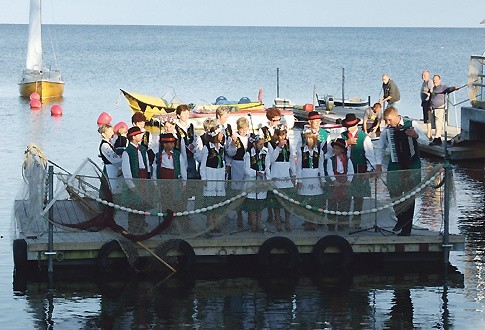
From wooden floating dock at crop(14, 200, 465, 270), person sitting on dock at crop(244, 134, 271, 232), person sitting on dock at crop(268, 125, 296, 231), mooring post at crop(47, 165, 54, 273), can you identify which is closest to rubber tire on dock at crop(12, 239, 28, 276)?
wooden floating dock at crop(14, 200, 465, 270)

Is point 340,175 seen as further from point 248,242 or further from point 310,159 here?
point 248,242

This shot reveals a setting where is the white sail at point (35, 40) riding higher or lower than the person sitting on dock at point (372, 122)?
higher

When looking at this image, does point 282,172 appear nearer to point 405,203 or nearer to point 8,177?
point 405,203

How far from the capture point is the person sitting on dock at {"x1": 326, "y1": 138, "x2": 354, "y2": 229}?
1680 cm

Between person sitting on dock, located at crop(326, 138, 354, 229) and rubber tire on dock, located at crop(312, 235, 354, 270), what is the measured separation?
Result: 45 cm

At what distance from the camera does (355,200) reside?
16.9 metres

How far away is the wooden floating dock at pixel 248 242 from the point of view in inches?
648

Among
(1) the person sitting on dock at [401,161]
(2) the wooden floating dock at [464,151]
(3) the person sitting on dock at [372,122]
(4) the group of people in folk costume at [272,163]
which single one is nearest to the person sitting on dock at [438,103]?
(2) the wooden floating dock at [464,151]

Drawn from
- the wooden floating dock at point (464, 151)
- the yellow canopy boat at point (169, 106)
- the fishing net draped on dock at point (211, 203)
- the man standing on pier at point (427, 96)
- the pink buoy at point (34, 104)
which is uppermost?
the pink buoy at point (34, 104)

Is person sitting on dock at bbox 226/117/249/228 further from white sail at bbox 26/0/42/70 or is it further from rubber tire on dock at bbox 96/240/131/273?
white sail at bbox 26/0/42/70

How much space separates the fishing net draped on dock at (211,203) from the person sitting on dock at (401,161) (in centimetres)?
2

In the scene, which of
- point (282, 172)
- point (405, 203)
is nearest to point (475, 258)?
point (405, 203)

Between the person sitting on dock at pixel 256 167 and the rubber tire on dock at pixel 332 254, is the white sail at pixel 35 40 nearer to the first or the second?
the person sitting on dock at pixel 256 167

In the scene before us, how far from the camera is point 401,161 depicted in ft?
56.8
